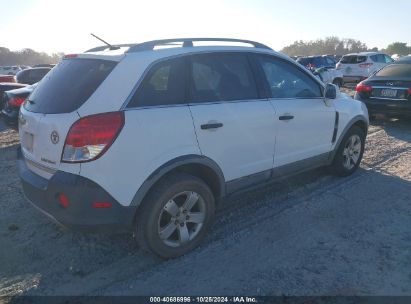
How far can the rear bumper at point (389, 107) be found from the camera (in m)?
7.80

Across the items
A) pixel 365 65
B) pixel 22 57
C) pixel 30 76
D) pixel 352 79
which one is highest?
pixel 365 65

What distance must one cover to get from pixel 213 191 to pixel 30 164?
1660 mm

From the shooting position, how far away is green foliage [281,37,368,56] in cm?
9039

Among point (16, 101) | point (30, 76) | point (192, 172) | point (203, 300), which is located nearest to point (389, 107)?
point (192, 172)

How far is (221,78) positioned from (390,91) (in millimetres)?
5996

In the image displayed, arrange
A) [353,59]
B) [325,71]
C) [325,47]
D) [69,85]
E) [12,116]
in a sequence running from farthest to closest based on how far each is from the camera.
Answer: [325,47] < [353,59] < [325,71] < [12,116] < [69,85]

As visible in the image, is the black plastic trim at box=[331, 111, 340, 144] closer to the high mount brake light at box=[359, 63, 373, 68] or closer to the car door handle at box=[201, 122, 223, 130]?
the car door handle at box=[201, 122, 223, 130]

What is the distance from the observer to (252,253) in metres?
3.37

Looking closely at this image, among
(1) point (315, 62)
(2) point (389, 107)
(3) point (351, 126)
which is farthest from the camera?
(1) point (315, 62)

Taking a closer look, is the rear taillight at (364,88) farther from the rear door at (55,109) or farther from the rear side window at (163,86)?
the rear door at (55,109)

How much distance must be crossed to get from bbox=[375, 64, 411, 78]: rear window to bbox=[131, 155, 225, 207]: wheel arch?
655cm

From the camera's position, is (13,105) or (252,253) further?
(13,105)

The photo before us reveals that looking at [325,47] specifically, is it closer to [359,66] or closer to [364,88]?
[359,66]

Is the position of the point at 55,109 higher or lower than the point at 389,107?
higher
